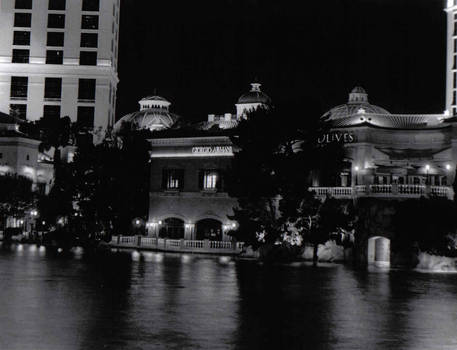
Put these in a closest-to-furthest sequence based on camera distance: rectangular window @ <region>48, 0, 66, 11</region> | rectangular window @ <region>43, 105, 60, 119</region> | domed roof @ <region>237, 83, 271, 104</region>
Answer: domed roof @ <region>237, 83, 271, 104</region>
rectangular window @ <region>43, 105, 60, 119</region>
rectangular window @ <region>48, 0, 66, 11</region>

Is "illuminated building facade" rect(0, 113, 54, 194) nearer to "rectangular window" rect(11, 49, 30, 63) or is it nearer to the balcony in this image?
"rectangular window" rect(11, 49, 30, 63)

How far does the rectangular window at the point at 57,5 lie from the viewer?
331ft

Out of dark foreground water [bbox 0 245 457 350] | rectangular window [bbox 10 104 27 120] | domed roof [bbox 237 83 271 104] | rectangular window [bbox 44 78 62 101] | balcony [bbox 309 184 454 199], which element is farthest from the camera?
rectangular window [bbox 44 78 62 101]

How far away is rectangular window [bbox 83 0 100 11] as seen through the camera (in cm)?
10144

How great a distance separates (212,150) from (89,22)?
47.3 meters

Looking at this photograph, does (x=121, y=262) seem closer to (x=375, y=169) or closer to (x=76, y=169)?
(x=375, y=169)

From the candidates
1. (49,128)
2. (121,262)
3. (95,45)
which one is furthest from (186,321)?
(95,45)

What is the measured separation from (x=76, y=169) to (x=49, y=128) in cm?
1834

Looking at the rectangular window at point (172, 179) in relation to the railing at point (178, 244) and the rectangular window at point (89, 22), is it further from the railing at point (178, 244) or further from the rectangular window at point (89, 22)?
the rectangular window at point (89, 22)

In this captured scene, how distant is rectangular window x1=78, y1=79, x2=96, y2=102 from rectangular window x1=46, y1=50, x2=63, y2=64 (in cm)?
364

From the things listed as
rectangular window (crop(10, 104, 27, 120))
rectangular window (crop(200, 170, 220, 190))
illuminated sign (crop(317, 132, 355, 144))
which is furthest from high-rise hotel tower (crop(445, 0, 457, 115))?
rectangular window (crop(10, 104, 27, 120))

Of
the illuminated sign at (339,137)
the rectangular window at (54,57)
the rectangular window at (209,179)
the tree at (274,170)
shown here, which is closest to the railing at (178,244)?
the rectangular window at (209,179)

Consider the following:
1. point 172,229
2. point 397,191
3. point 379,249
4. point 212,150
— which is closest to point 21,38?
point 172,229

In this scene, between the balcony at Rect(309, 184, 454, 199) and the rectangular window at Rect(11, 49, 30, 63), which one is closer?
the balcony at Rect(309, 184, 454, 199)
